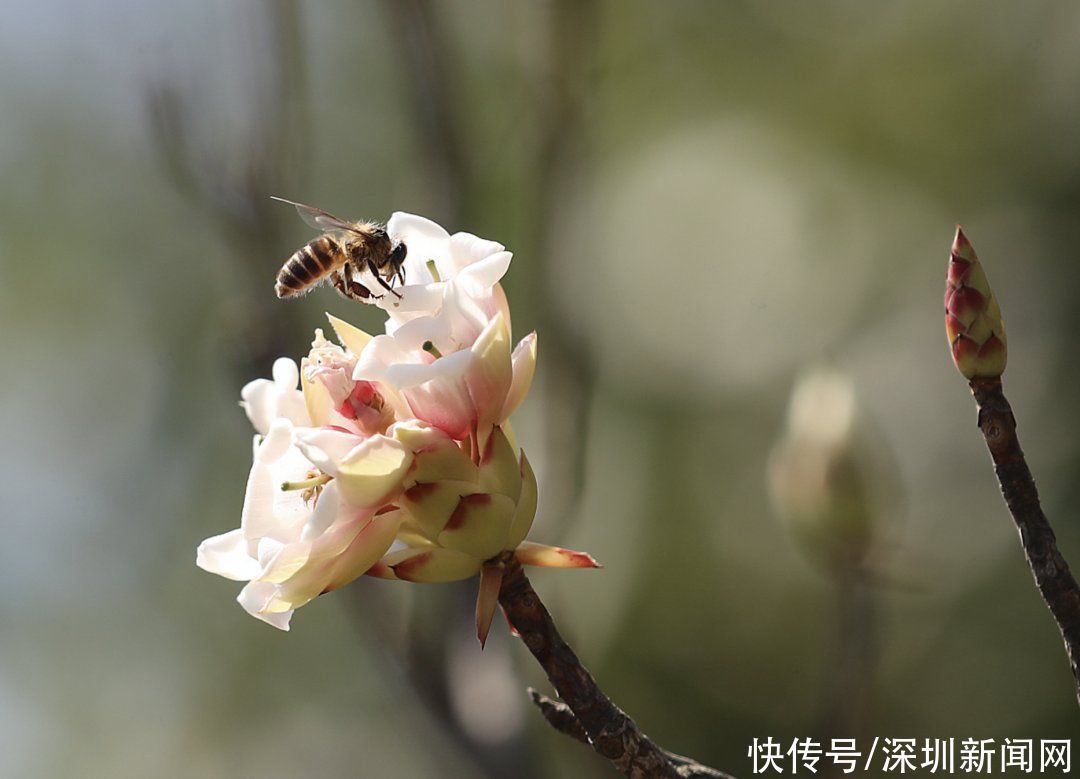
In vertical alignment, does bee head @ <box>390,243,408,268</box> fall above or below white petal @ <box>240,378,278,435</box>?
above

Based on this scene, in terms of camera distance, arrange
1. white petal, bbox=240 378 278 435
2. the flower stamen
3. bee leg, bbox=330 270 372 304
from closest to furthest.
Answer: the flower stamen < white petal, bbox=240 378 278 435 < bee leg, bbox=330 270 372 304

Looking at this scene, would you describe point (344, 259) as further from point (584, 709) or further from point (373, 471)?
point (584, 709)

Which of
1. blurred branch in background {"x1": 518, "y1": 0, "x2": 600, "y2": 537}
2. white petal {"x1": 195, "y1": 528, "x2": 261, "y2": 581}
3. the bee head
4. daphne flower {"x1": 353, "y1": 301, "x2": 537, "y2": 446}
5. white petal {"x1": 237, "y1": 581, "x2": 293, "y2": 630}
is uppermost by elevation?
blurred branch in background {"x1": 518, "y1": 0, "x2": 600, "y2": 537}

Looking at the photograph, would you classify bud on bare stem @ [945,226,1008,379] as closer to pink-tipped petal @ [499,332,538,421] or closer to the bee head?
pink-tipped petal @ [499,332,538,421]

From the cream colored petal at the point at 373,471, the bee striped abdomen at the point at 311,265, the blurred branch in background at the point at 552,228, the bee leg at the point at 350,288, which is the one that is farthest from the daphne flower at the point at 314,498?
the blurred branch in background at the point at 552,228

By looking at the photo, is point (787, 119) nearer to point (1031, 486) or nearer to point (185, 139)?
point (185, 139)

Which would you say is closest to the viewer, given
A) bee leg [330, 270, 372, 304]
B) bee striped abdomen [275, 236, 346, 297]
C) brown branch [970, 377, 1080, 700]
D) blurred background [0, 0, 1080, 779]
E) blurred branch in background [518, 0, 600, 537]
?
brown branch [970, 377, 1080, 700]

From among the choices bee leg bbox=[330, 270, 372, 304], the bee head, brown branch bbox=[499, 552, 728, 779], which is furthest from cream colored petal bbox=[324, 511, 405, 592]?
the bee head
